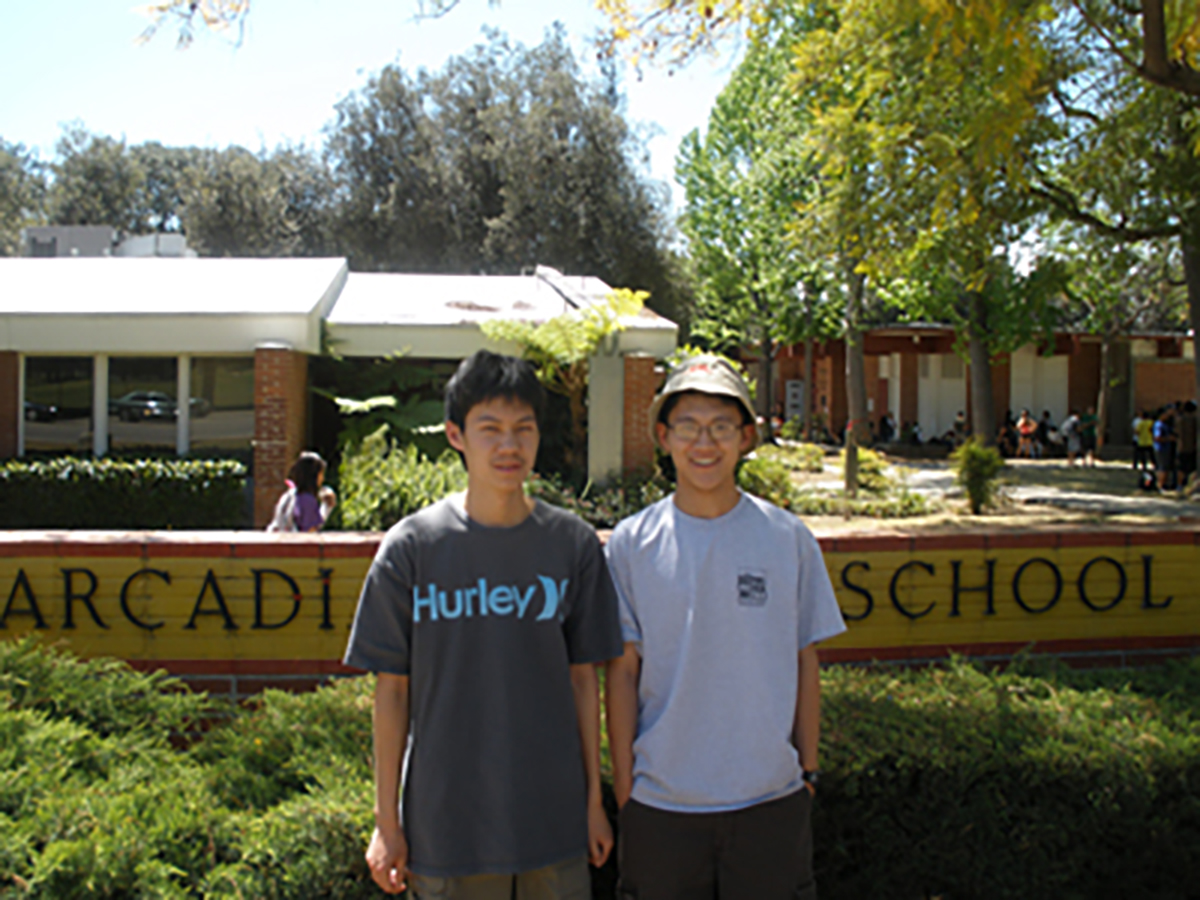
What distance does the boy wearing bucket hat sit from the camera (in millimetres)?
2438

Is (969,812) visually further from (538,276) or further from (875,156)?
(538,276)

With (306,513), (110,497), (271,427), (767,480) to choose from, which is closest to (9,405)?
(110,497)

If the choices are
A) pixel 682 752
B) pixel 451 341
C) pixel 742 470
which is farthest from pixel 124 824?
pixel 451 341

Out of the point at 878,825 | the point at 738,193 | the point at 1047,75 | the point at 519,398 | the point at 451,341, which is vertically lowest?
the point at 878,825

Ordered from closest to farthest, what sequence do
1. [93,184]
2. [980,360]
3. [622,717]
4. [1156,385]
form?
[622,717]
[980,360]
[1156,385]
[93,184]

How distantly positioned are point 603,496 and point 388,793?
1031 centimetres

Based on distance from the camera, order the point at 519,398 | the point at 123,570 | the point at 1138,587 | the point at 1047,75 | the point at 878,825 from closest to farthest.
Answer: the point at 519,398, the point at 878,825, the point at 123,570, the point at 1138,587, the point at 1047,75

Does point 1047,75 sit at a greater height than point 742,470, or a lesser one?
greater

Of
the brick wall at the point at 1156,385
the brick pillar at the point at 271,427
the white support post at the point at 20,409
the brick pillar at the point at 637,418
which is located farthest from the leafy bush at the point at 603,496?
the brick wall at the point at 1156,385

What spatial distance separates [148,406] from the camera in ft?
49.1

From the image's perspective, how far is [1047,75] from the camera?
1264 cm

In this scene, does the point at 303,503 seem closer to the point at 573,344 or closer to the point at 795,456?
the point at 573,344

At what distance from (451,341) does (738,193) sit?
60.7ft

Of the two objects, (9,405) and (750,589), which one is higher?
(9,405)
